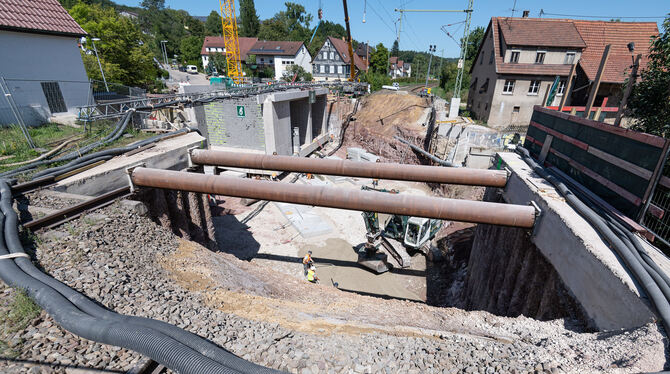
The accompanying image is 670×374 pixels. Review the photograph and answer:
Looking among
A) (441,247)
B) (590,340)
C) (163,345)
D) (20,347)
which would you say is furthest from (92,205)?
(441,247)

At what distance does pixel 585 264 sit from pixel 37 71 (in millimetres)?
23419

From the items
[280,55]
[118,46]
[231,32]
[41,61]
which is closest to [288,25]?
[280,55]

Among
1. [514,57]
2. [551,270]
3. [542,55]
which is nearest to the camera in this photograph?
[551,270]

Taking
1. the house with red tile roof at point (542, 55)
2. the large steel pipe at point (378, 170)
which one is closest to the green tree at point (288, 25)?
the house with red tile roof at point (542, 55)

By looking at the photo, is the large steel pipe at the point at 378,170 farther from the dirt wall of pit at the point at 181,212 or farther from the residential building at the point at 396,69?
the residential building at the point at 396,69

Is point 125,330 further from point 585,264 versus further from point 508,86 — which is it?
point 508,86

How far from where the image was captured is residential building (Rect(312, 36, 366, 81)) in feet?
214

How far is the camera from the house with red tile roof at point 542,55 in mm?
25922

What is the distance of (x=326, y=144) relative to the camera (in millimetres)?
33812

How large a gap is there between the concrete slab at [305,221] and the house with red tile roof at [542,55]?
2103 centimetres

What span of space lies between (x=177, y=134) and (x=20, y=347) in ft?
35.0

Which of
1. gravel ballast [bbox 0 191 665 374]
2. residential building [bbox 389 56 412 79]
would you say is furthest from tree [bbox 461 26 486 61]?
gravel ballast [bbox 0 191 665 374]

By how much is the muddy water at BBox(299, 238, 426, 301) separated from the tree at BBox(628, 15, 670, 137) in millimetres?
9647

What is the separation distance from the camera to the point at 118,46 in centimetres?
3216
